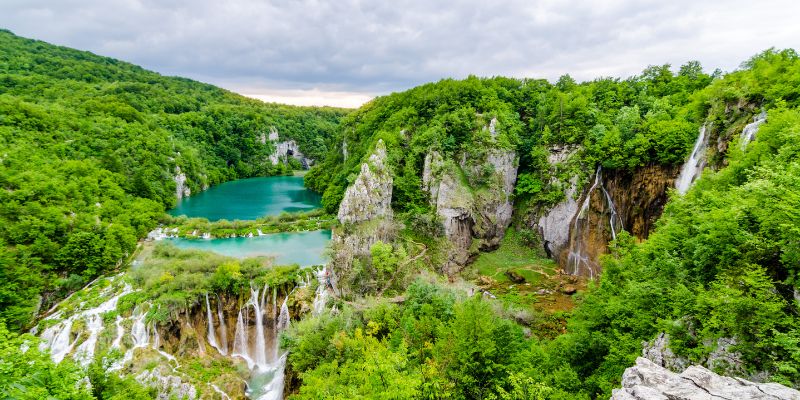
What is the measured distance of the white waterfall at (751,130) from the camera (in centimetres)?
1742

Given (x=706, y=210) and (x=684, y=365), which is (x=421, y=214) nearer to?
(x=706, y=210)

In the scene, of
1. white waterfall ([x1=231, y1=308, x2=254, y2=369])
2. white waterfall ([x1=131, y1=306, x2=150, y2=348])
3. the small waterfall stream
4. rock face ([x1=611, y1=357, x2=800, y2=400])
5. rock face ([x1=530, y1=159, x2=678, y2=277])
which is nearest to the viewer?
rock face ([x1=611, y1=357, x2=800, y2=400])

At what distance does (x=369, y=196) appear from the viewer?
34250mm

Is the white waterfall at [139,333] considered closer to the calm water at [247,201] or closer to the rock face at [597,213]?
the calm water at [247,201]

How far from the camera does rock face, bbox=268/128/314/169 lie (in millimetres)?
96844

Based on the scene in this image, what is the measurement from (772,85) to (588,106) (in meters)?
17.0

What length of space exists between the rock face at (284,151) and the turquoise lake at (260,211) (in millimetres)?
11676

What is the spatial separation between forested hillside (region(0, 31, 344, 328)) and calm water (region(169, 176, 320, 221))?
10.7ft

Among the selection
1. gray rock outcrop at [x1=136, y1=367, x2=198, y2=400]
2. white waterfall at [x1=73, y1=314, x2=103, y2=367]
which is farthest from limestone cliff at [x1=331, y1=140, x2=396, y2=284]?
white waterfall at [x1=73, y1=314, x2=103, y2=367]

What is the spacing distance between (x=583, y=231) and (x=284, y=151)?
290 ft

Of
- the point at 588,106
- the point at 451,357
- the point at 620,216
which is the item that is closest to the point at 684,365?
the point at 451,357

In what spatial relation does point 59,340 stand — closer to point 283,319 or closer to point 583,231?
point 283,319

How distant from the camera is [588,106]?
36.4 m

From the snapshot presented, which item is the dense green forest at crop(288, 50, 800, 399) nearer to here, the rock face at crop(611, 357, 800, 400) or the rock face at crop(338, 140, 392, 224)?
the rock face at crop(611, 357, 800, 400)
